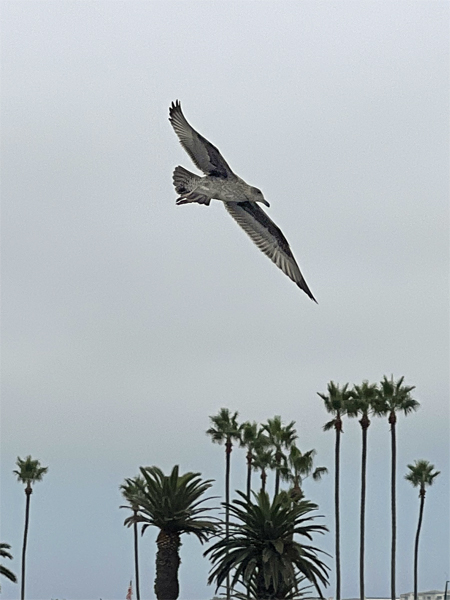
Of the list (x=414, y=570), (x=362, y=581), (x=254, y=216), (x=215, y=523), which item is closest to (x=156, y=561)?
(x=215, y=523)

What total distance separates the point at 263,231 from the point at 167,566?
1965cm

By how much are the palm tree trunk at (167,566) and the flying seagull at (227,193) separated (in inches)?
768

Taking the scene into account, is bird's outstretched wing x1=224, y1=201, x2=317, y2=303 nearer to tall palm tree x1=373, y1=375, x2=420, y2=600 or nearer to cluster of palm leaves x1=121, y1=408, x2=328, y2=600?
cluster of palm leaves x1=121, y1=408, x2=328, y2=600

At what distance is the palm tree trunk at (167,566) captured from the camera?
45094mm

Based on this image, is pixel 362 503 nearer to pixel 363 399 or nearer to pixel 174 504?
pixel 363 399

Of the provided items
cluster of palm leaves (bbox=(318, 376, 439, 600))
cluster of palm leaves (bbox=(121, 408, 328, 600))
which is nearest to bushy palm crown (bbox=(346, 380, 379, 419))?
cluster of palm leaves (bbox=(318, 376, 439, 600))

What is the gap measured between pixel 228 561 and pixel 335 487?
31.6 metres

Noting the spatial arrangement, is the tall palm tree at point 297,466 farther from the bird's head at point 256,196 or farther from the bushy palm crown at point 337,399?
the bird's head at point 256,196

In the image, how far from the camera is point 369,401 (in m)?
73.3

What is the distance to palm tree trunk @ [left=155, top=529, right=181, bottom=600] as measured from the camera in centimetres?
4509

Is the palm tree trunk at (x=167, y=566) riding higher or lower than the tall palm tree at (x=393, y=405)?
lower

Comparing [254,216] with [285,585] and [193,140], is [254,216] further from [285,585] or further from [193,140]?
[285,585]

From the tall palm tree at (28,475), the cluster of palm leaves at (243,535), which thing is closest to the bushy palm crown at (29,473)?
the tall palm tree at (28,475)

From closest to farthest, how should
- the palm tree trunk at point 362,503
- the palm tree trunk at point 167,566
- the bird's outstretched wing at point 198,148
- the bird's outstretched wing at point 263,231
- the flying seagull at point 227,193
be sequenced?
the flying seagull at point 227,193, the bird's outstretched wing at point 198,148, the bird's outstretched wing at point 263,231, the palm tree trunk at point 167,566, the palm tree trunk at point 362,503
